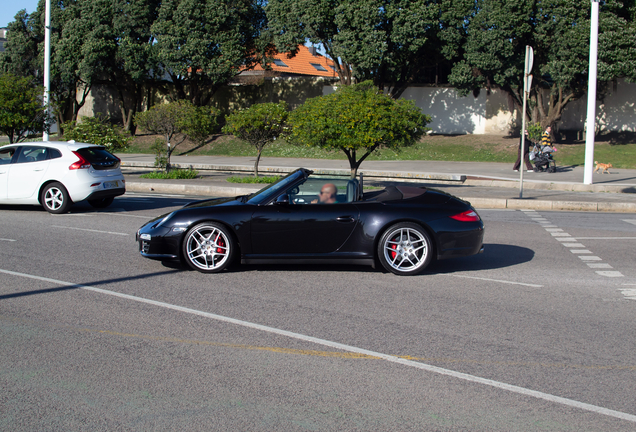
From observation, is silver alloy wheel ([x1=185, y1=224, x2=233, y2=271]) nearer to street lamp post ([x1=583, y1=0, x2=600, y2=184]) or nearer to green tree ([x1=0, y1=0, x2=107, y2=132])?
street lamp post ([x1=583, y1=0, x2=600, y2=184])

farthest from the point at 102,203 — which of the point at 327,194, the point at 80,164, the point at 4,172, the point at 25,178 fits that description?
the point at 327,194

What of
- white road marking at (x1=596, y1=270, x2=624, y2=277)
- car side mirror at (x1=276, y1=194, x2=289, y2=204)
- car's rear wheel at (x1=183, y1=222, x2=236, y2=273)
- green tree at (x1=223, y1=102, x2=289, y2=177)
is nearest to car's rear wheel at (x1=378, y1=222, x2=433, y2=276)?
car side mirror at (x1=276, y1=194, x2=289, y2=204)

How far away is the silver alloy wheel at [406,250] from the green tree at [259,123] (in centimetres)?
1210

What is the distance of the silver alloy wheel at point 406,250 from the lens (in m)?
7.49

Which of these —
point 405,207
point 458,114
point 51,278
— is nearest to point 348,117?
point 405,207

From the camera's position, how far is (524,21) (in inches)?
1277

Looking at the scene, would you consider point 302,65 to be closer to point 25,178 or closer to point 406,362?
point 25,178

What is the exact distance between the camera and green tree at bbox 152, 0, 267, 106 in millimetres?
36312

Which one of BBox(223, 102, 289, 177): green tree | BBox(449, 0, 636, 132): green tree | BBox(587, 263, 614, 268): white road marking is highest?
BBox(449, 0, 636, 132): green tree

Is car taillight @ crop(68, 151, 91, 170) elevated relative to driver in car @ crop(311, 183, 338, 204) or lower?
elevated

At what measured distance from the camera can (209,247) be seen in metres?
7.55

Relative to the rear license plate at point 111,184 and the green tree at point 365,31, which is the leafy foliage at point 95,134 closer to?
the rear license plate at point 111,184

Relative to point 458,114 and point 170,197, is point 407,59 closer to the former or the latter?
point 458,114

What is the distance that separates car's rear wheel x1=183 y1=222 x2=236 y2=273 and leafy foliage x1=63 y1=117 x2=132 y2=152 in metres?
15.3
